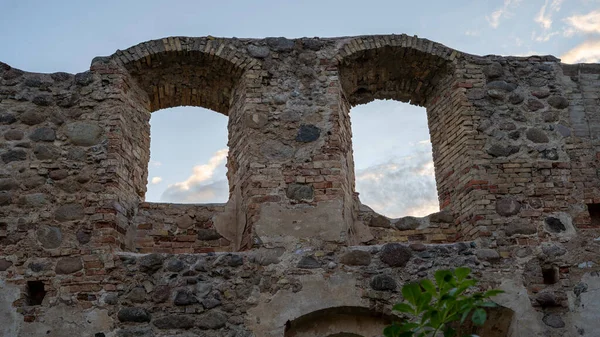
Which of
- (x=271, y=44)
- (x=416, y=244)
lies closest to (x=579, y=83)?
(x=416, y=244)

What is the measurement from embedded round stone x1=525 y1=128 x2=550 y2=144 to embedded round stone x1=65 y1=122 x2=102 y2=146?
4.33 m

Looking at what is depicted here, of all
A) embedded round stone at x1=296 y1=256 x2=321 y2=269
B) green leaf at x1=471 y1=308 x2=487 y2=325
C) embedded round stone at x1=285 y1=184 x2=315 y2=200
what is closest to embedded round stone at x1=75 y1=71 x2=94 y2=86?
embedded round stone at x1=285 y1=184 x2=315 y2=200

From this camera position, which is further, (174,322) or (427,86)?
(427,86)

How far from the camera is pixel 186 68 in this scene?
22.8 ft

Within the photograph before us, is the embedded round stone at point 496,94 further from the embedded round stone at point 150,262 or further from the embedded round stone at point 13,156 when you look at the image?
the embedded round stone at point 13,156

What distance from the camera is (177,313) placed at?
559 cm

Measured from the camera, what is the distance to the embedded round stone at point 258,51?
6.83 metres

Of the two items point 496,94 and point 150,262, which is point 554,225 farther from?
point 150,262

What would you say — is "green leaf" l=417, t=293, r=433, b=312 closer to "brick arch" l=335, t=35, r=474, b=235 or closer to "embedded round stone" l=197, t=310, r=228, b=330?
"embedded round stone" l=197, t=310, r=228, b=330

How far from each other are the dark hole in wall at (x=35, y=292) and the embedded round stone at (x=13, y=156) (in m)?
1.28

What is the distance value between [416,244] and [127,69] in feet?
11.5

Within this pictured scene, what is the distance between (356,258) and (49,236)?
2818 mm

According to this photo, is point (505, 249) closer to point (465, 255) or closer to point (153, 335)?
point (465, 255)

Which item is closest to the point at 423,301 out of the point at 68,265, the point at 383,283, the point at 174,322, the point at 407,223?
the point at 383,283
